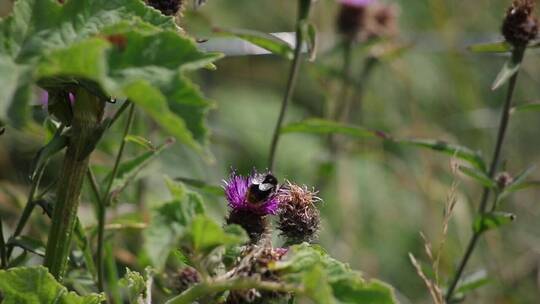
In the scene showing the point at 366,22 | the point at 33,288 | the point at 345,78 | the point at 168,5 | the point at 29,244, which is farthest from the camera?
the point at 366,22

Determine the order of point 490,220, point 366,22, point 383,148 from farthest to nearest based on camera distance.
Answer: point 383,148
point 366,22
point 490,220

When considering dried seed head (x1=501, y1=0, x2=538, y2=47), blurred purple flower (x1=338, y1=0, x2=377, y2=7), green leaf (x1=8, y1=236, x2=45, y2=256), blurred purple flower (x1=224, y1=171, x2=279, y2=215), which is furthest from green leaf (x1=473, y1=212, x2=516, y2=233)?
blurred purple flower (x1=338, y1=0, x2=377, y2=7)

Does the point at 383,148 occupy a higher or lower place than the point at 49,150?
lower

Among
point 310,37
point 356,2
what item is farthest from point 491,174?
point 356,2

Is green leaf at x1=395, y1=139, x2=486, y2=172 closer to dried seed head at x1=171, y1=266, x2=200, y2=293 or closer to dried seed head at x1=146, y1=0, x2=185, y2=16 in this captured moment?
dried seed head at x1=146, y1=0, x2=185, y2=16

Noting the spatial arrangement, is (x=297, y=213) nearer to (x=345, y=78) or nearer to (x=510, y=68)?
(x=510, y=68)

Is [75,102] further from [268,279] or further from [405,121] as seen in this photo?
[405,121]
